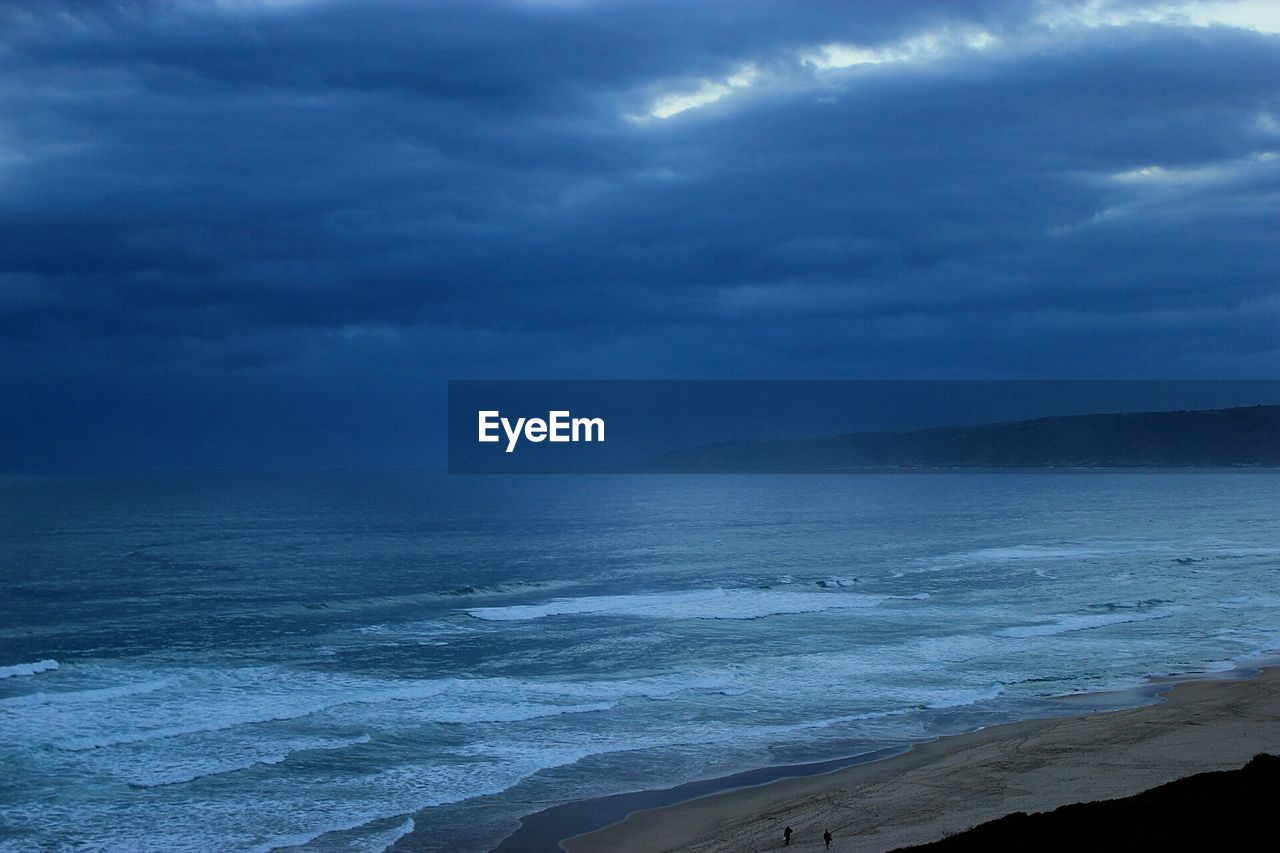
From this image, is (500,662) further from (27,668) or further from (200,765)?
(27,668)

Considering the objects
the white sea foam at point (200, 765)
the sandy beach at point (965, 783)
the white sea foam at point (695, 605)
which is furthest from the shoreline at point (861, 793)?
the white sea foam at point (695, 605)

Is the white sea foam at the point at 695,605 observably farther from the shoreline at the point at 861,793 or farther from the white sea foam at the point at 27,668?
the shoreline at the point at 861,793

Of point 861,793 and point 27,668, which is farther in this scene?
point 27,668

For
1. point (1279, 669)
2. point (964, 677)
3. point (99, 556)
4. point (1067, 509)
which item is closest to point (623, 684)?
point (964, 677)

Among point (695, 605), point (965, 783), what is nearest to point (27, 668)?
point (695, 605)

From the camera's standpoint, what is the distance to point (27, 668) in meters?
28.0

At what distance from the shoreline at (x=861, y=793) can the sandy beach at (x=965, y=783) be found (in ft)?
0.11

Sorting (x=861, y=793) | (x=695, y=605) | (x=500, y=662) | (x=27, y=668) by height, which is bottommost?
(x=695, y=605)

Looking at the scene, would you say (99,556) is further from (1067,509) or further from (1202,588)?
(1067,509)

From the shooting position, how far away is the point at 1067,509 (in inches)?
4235

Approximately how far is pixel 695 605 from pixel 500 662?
12.6 meters

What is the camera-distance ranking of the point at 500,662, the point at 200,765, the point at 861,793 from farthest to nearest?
1. the point at 500,662
2. the point at 200,765
3. the point at 861,793

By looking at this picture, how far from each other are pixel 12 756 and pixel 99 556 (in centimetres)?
4295

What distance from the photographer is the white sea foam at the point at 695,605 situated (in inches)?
1505
